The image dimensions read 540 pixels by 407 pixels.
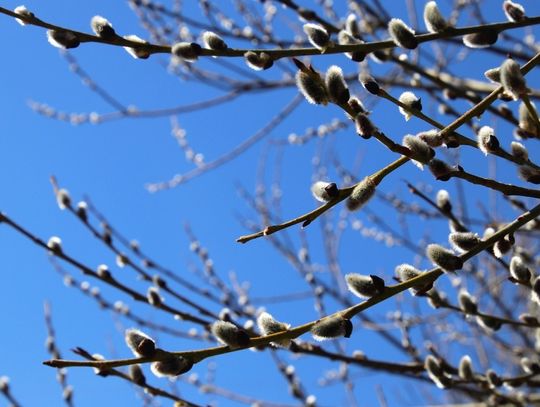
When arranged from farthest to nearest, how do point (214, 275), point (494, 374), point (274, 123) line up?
1. point (274, 123)
2. point (214, 275)
3. point (494, 374)

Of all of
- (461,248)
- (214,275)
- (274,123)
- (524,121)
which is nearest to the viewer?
(461,248)

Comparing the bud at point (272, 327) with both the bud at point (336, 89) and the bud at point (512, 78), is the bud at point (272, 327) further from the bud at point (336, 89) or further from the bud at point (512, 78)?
the bud at point (512, 78)

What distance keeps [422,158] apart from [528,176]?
0.95ft

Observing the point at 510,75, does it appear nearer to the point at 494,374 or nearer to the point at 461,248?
the point at 461,248

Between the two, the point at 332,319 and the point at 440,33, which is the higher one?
the point at 440,33

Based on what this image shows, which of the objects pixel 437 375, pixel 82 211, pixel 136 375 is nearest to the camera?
pixel 136 375

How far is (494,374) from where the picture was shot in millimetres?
1924

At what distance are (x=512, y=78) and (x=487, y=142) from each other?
0.17 m

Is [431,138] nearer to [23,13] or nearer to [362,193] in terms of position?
[362,193]

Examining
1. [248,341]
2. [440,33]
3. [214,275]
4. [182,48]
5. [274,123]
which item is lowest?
[248,341]

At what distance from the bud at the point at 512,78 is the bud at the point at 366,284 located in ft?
1.35

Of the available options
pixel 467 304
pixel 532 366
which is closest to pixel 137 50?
pixel 467 304

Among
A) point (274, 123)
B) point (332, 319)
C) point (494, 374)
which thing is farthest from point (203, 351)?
point (274, 123)

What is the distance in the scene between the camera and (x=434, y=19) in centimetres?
144
